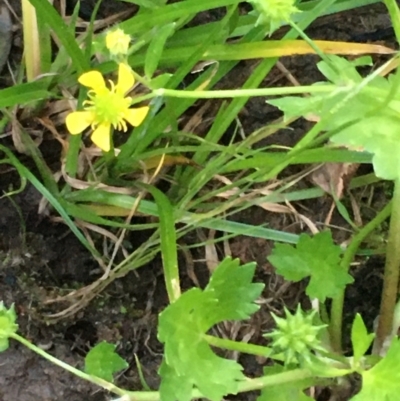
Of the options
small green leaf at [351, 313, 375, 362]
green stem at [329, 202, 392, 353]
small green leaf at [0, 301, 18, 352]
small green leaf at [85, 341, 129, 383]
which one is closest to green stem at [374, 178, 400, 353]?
green stem at [329, 202, 392, 353]

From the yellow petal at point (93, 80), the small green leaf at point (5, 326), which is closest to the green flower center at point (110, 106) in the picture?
the yellow petal at point (93, 80)

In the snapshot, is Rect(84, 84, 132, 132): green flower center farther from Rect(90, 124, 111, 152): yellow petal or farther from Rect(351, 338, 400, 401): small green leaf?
Rect(351, 338, 400, 401): small green leaf

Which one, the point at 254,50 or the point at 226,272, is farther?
the point at 254,50

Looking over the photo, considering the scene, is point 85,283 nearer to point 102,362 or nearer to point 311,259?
point 102,362

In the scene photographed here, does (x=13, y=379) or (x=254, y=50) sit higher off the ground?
(x=254, y=50)

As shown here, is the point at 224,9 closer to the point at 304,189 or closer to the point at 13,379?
the point at 304,189

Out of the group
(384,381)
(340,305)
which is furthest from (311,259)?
(384,381)

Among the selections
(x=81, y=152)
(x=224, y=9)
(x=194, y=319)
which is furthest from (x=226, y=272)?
(x=224, y=9)

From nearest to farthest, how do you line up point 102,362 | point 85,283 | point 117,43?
point 117,43 → point 102,362 → point 85,283
